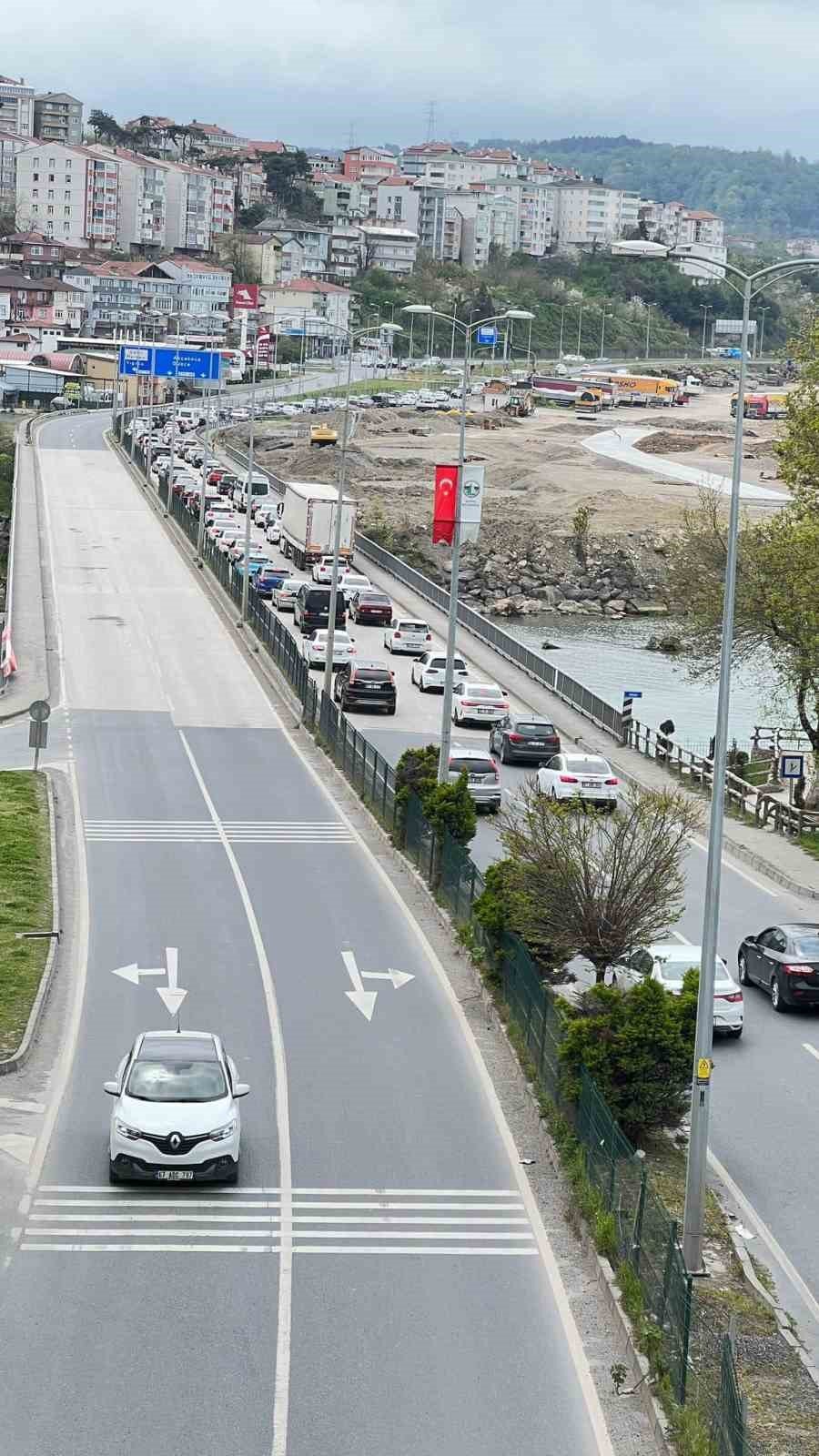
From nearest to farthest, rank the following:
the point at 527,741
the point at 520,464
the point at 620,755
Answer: the point at 527,741 → the point at 620,755 → the point at 520,464

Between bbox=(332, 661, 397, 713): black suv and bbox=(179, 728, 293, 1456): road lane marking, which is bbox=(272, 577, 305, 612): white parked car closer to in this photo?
bbox=(332, 661, 397, 713): black suv

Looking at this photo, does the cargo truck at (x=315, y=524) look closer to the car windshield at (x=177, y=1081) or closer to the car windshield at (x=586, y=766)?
the car windshield at (x=586, y=766)

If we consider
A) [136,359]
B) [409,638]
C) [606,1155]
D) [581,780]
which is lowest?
[409,638]

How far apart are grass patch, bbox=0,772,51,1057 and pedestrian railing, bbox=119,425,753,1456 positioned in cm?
635

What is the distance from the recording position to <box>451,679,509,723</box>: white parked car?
54.5 meters

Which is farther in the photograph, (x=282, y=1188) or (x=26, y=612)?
(x=26, y=612)

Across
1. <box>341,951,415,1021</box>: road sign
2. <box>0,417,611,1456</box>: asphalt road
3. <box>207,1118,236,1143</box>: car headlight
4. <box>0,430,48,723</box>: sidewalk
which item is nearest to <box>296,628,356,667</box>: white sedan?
<box>0,430,48,723</box>: sidewalk

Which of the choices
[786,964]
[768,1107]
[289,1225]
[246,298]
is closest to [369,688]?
[786,964]

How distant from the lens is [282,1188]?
21531mm

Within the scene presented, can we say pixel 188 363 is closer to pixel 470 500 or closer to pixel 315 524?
pixel 315 524

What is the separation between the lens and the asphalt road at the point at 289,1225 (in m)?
16.5

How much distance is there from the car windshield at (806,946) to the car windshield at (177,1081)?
10672 millimetres

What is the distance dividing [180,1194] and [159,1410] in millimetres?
5077

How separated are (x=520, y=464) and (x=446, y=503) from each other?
105803 millimetres
